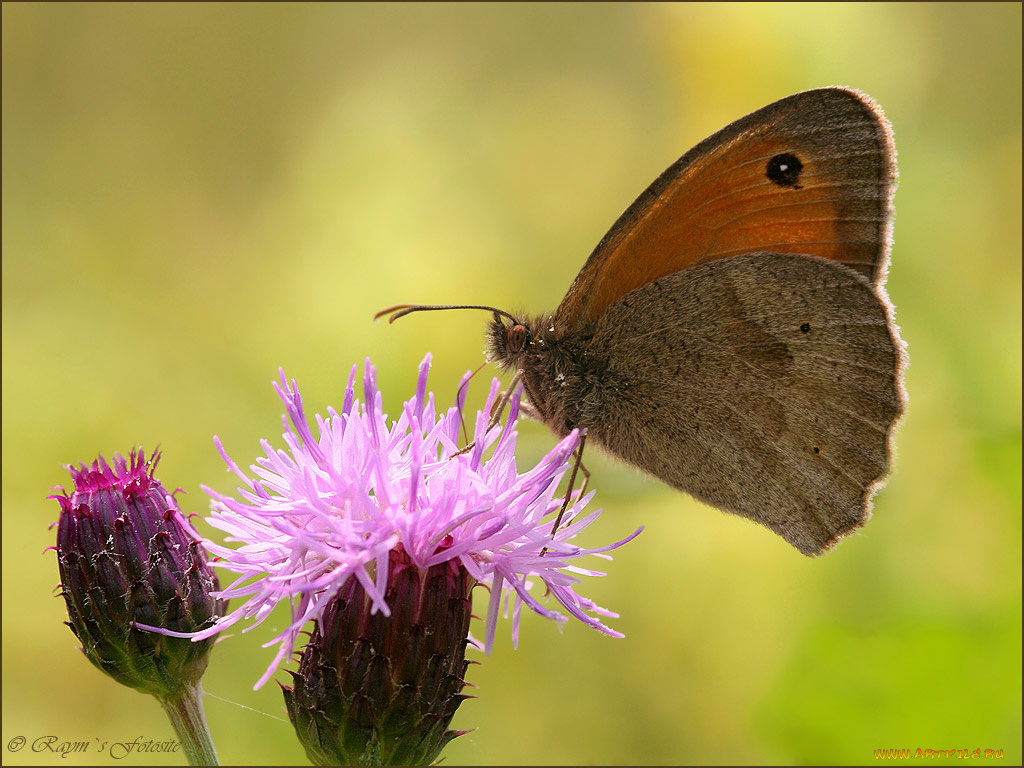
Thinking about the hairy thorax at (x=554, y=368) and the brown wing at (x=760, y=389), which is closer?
the brown wing at (x=760, y=389)

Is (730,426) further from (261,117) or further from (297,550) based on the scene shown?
(261,117)

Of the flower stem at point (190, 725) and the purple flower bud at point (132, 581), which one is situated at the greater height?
the purple flower bud at point (132, 581)

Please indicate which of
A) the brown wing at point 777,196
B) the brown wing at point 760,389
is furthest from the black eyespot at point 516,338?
the brown wing at point 777,196

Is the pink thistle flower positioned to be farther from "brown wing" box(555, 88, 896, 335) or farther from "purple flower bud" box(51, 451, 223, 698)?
"brown wing" box(555, 88, 896, 335)

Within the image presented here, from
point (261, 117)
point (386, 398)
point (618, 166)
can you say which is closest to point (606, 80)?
point (618, 166)

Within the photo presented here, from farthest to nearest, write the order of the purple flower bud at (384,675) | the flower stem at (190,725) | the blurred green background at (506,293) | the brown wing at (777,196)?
Answer: 1. the blurred green background at (506,293)
2. the brown wing at (777,196)
3. the flower stem at (190,725)
4. the purple flower bud at (384,675)

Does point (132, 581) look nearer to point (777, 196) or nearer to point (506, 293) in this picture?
point (777, 196)

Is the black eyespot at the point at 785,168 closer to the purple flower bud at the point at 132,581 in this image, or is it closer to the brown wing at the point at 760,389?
the brown wing at the point at 760,389
